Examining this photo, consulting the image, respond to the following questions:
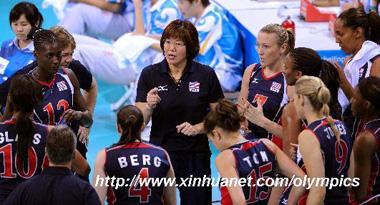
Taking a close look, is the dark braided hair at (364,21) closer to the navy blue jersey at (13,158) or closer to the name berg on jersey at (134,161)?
the name berg on jersey at (134,161)

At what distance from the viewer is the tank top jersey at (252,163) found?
416cm

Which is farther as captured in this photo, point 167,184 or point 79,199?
point 167,184

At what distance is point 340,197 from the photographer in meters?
4.39

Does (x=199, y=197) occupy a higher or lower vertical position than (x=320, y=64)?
lower

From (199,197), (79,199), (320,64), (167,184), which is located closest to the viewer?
(79,199)

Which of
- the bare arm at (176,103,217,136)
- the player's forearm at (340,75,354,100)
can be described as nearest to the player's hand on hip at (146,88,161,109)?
the bare arm at (176,103,217,136)

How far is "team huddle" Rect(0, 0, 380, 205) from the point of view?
13.7 feet

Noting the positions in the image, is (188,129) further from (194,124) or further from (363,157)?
(363,157)

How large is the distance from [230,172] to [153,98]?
1.06 meters

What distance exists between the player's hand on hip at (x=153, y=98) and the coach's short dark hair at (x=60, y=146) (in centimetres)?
117

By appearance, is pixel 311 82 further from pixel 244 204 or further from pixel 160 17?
pixel 160 17

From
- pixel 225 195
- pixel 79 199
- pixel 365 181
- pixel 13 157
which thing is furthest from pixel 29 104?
pixel 365 181

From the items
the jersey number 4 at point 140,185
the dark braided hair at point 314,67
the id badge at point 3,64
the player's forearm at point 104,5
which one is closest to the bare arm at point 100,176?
the jersey number 4 at point 140,185

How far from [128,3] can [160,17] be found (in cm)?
37
